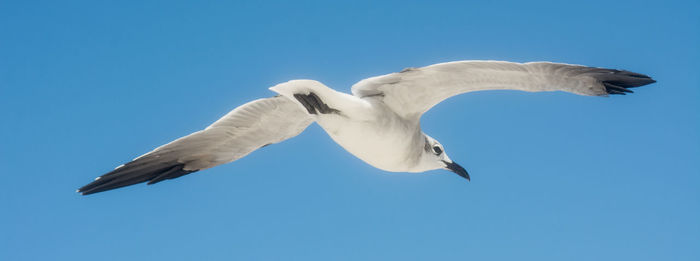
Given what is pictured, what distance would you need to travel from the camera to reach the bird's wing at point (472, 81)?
6645 millimetres

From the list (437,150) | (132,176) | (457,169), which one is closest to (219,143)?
(132,176)

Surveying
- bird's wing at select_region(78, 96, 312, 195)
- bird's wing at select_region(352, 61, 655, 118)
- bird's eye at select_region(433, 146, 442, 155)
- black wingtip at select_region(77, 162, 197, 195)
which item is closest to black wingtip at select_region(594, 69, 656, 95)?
bird's wing at select_region(352, 61, 655, 118)

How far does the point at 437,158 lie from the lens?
8.06 m

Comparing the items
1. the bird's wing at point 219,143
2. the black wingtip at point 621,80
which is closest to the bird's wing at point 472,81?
the black wingtip at point 621,80

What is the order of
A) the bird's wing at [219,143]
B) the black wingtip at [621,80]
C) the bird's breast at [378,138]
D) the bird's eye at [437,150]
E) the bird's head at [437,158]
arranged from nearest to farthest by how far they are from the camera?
the bird's breast at [378,138], the black wingtip at [621,80], the bird's wing at [219,143], the bird's head at [437,158], the bird's eye at [437,150]

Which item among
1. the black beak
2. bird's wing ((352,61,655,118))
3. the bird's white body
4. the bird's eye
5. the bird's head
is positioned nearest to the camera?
the bird's white body

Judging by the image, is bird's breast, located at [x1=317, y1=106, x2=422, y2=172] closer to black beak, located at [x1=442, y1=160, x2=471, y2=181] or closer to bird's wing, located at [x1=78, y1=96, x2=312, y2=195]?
bird's wing, located at [x1=78, y1=96, x2=312, y2=195]

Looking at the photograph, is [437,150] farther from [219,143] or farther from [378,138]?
[219,143]

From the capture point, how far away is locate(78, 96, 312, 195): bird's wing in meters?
7.52

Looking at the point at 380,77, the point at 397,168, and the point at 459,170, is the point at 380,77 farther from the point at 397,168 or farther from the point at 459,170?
the point at 459,170

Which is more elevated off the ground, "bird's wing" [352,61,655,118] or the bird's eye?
"bird's wing" [352,61,655,118]

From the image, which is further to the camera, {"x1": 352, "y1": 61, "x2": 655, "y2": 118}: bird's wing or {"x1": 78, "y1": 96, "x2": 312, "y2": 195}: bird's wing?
{"x1": 78, "y1": 96, "x2": 312, "y2": 195}: bird's wing

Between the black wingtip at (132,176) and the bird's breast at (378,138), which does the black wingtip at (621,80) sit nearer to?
the bird's breast at (378,138)

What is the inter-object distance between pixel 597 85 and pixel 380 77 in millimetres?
1991
